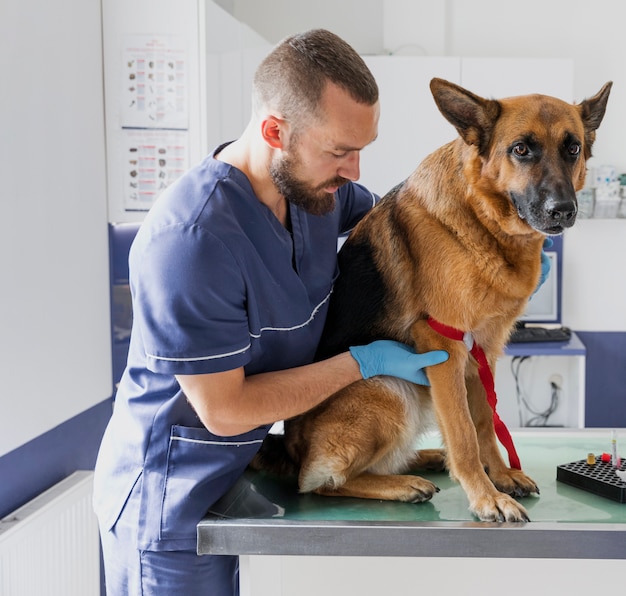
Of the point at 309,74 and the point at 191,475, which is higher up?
the point at 309,74

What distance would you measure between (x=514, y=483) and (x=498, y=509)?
0.47 feet

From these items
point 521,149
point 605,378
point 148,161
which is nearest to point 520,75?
point 605,378

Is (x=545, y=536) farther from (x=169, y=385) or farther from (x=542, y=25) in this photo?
(x=542, y=25)

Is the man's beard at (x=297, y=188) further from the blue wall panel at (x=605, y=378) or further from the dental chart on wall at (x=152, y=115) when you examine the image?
the blue wall panel at (x=605, y=378)

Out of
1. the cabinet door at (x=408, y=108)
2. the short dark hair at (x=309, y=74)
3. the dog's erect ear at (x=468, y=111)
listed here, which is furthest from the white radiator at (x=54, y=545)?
the cabinet door at (x=408, y=108)

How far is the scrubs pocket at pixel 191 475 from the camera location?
114 cm

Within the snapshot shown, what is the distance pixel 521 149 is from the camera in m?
1.19

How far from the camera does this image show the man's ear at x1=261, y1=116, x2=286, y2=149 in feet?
3.60

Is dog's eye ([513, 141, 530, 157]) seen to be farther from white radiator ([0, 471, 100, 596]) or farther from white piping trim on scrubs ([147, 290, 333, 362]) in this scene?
white radiator ([0, 471, 100, 596])

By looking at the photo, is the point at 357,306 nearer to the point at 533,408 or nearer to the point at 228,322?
the point at 228,322

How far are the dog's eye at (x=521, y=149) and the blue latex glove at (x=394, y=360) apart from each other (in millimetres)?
363

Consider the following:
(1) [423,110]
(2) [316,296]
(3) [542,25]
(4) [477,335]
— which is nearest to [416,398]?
(4) [477,335]

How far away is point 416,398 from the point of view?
51.9 inches

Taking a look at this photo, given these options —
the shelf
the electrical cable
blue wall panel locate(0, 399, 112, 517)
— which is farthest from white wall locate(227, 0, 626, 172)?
blue wall panel locate(0, 399, 112, 517)
